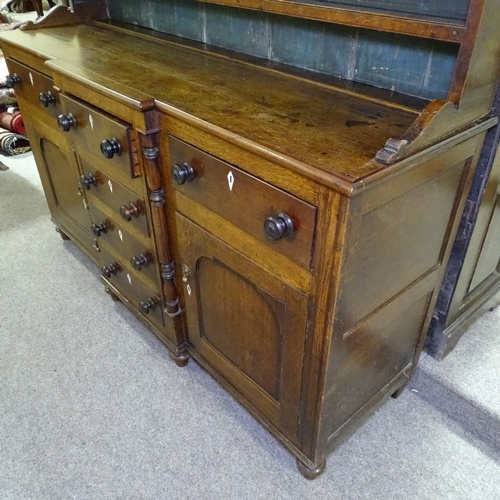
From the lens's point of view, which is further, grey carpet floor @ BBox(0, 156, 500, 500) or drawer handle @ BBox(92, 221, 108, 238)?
drawer handle @ BBox(92, 221, 108, 238)

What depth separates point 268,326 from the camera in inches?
41.0

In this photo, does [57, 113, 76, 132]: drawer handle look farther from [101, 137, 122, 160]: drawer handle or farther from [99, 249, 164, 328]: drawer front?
[99, 249, 164, 328]: drawer front

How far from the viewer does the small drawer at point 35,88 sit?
1410 millimetres

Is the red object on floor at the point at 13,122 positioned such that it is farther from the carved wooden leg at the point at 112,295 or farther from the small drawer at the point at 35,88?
the carved wooden leg at the point at 112,295

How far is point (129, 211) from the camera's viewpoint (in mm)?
1271

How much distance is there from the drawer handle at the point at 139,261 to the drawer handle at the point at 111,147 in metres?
0.32

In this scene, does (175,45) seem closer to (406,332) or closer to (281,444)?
(406,332)

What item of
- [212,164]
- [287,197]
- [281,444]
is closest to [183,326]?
[281,444]

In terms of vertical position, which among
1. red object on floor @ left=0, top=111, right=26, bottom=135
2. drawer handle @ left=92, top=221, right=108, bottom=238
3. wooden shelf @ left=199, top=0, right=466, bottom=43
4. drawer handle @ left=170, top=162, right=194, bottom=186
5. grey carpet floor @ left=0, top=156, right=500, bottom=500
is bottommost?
grey carpet floor @ left=0, top=156, right=500, bottom=500

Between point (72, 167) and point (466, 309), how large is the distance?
1.33 meters

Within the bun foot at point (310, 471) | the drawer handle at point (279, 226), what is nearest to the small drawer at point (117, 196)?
the drawer handle at point (279, 226)

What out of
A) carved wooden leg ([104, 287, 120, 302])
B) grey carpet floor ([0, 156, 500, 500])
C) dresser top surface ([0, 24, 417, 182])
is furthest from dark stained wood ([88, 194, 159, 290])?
dresser top surface ([0, 24, 417, 182])

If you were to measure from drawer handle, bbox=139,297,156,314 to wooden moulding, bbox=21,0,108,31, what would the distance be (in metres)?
1.07

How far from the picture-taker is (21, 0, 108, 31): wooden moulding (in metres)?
1.67
